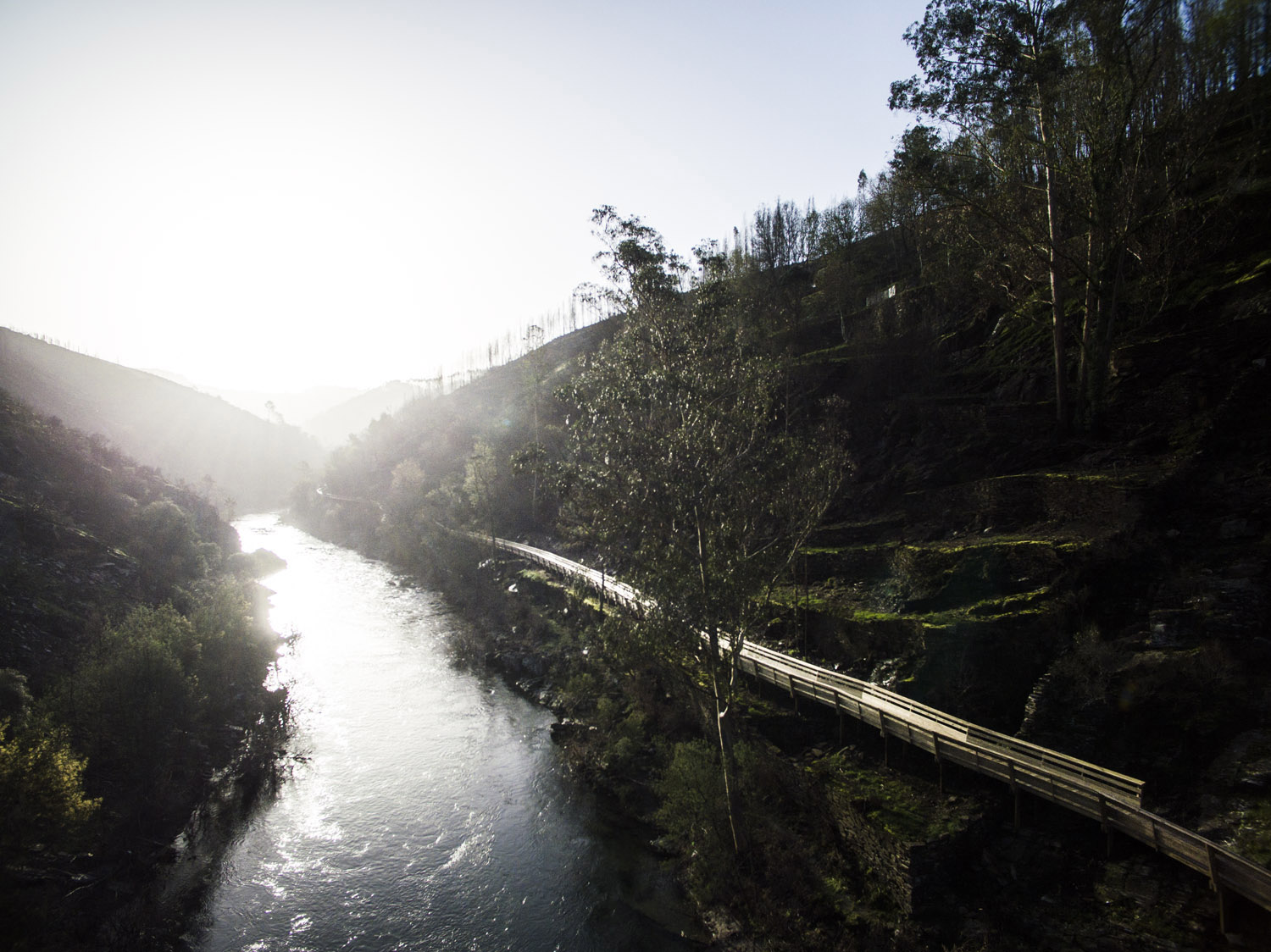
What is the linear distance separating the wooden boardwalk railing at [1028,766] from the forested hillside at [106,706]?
14.5 metres

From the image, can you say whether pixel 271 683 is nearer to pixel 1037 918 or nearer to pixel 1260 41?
pixel 1037 918

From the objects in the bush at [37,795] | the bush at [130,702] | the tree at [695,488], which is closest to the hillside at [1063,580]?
the tree at [695,488]

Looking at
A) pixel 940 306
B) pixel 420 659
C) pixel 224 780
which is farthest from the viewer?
pixel 940 306

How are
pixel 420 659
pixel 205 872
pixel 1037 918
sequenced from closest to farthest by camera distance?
1. pixel 1037 918
2. pixel 205 872
3. pixel 420 659

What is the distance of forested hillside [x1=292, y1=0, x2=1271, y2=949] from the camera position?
13.6 meters

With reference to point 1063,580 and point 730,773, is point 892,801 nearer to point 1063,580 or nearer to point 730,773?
point 730,773

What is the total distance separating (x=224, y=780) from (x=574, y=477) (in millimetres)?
16354

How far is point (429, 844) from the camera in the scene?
18531 mm

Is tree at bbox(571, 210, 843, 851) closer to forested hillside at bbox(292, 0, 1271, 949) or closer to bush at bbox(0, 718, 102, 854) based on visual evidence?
forested hillside at bbox(292, 0, 1271, 949)

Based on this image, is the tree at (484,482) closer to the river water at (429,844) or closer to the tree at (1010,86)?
the river water at (429,844)

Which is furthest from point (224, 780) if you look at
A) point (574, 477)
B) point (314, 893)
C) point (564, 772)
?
point (574, 477)

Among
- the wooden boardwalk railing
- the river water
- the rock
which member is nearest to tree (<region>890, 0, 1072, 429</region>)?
the rock

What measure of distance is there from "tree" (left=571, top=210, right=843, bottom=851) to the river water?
171 inches

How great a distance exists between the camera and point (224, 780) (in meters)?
21.5
